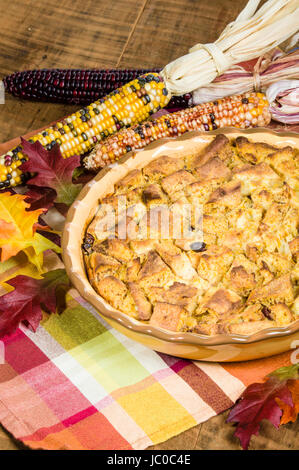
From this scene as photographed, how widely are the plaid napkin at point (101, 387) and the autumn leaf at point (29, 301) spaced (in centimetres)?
8

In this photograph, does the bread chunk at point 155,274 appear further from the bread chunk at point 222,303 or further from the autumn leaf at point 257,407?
the autumn leaf at point 257,407

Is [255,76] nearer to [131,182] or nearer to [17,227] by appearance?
[131,182]

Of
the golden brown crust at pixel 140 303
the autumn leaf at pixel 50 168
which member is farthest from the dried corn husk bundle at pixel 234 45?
the golden brown crust at pixel 140 303

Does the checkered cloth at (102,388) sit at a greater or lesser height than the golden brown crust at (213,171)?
lesser

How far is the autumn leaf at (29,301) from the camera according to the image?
2578 mm

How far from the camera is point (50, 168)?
2.92 meters

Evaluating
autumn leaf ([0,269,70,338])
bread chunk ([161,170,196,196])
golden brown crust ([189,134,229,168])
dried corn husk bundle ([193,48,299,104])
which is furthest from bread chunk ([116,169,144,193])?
dried corn husk bundle ([193,48,299,104])

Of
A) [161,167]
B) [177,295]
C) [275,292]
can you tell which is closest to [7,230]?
[161,167]

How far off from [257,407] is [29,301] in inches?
40.5

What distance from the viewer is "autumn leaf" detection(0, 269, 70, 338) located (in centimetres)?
258

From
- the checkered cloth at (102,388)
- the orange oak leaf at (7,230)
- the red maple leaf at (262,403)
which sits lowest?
the red maple leaf at (262,403)

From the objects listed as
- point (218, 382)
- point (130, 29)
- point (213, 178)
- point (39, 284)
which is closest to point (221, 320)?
point (218, 382)
